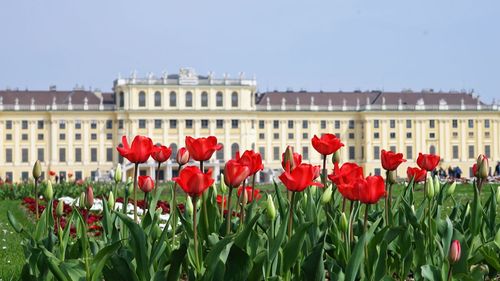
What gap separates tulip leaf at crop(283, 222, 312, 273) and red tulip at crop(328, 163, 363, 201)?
0.30m

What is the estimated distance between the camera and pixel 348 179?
423 centimetres

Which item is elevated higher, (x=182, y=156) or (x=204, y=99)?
(x=204, y=99)

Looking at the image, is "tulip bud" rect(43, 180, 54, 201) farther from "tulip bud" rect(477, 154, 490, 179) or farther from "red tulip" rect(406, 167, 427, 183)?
"tulip bud" rect(477, 154, 490, 179)

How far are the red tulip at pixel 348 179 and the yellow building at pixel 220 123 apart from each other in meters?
53.5

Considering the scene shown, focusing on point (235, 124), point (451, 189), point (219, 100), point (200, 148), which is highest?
point (219, 100)

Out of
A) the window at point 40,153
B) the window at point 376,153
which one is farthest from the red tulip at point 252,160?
the window at point 376,153

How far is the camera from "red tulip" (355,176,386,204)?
12.9 ft

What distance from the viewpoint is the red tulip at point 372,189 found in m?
3.92

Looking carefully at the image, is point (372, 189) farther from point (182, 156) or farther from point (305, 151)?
point (305, 151)

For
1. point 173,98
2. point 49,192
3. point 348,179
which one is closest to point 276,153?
point 173,98

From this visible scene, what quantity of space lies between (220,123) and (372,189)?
189 feet

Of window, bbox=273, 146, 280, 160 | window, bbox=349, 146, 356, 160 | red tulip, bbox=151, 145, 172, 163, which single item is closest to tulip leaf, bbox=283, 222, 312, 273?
red tulip, bbox=151, 145, 172, 163

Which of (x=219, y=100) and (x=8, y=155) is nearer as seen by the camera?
(x=8, y=155)

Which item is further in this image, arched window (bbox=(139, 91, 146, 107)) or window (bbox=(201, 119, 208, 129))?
window (bbox=(201, 119, 208, 129))
